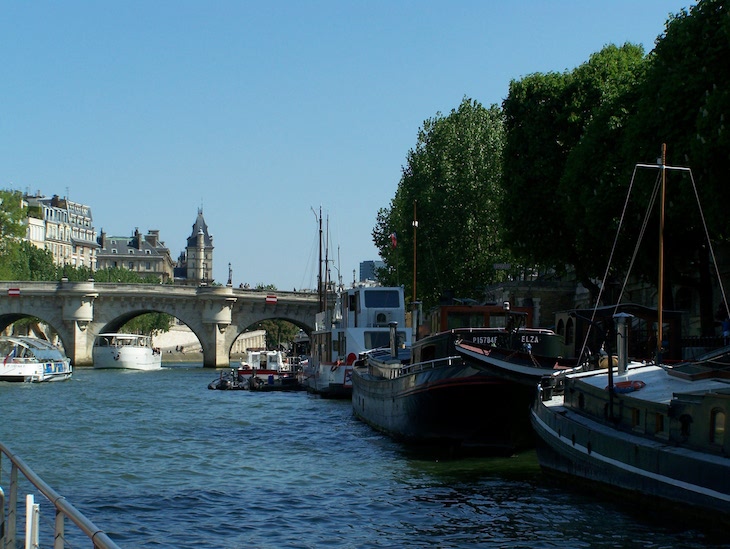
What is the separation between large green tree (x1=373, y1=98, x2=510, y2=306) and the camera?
65.2 metres

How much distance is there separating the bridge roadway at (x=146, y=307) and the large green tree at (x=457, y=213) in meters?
28.4

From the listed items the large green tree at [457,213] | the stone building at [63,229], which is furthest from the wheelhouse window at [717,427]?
the stone building at [63,229]

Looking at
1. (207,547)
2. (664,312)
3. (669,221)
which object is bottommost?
(207,547)

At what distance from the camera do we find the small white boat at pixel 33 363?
64.8 m

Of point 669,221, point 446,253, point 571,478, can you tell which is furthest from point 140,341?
point 571,478

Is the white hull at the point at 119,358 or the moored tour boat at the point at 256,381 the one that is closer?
the moored tour boat at the point at 256,381

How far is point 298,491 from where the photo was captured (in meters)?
21.5

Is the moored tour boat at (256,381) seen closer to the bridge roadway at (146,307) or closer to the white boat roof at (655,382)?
the bridge roadway at (146,307)

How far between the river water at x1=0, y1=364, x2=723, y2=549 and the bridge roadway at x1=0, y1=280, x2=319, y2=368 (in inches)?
2239

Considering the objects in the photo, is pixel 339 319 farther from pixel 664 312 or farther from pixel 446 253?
pixel 664 312

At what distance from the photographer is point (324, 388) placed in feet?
169

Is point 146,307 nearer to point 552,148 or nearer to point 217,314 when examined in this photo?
point 217,314

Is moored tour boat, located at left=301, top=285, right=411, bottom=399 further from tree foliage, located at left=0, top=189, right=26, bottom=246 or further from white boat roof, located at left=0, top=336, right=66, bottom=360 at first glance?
tree foliage, located at left=0, top=189, right=26, bottom=246

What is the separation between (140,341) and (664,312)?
77.5m
